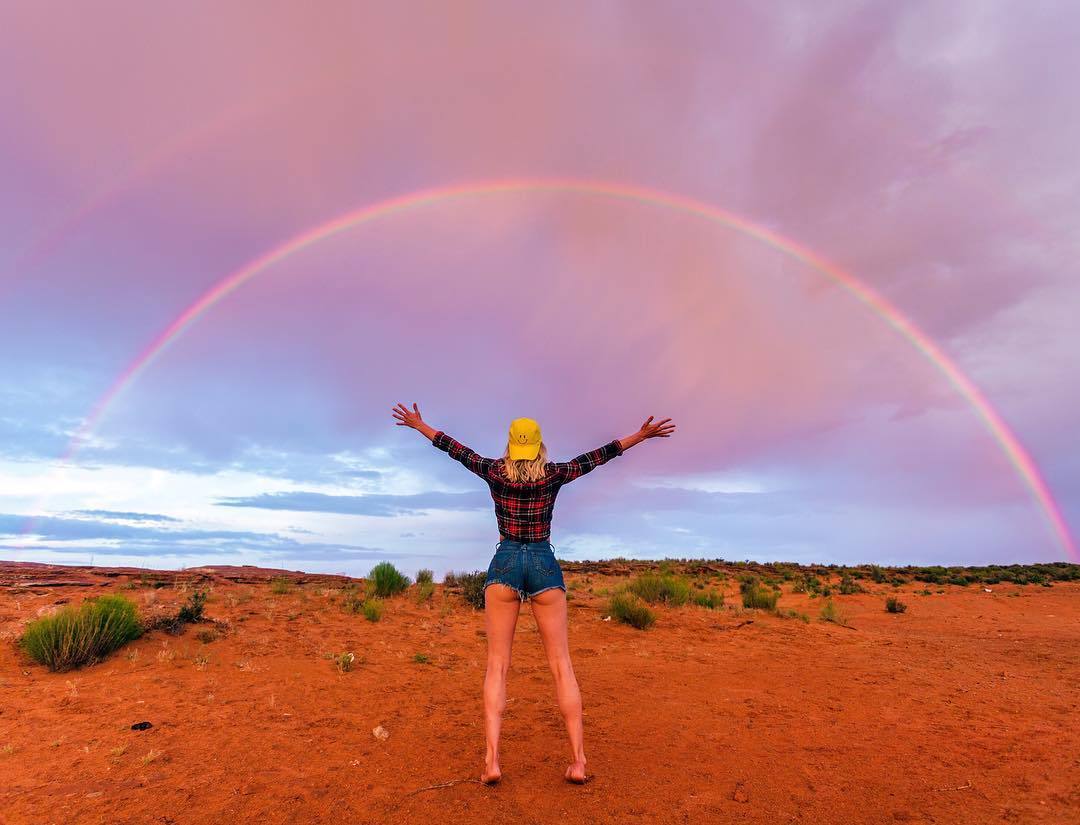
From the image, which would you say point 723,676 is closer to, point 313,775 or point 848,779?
point 848,779

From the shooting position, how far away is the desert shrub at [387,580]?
63.3 feet

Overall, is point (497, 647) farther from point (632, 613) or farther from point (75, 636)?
point (632, 613)

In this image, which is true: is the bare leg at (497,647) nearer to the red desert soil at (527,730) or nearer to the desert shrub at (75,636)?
the red desert soil at (527,730)

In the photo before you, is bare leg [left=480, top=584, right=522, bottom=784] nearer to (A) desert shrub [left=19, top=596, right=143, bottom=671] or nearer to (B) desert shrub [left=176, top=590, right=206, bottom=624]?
(A) desert shrub [left=19, top=596, right=143, bottom=671]

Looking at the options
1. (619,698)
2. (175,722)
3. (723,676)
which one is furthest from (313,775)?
(723,676)

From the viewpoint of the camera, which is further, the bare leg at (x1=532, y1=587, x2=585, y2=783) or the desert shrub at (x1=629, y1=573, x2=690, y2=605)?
the desert shrub at (x1=629, y1=573, x2=690, y2=605)

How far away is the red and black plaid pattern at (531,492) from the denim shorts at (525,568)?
89 millimetres

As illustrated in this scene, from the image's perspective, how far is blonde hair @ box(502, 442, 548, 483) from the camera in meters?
5.43

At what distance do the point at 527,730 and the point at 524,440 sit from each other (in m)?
4.21

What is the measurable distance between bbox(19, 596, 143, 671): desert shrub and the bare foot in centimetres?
824

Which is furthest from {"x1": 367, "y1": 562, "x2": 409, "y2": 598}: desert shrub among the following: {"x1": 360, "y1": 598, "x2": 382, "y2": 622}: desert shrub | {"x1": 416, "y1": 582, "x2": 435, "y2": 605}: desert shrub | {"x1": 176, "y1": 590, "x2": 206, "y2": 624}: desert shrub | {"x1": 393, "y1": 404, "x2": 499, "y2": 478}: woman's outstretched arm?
{"x1": 393, "y1": 404, "x2": 499, "y2": 478}: woman's outstretched arm

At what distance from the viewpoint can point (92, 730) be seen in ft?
23.9

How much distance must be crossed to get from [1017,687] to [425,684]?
9346 millimetres

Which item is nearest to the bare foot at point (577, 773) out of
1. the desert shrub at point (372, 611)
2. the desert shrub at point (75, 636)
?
the desert shrub at point (75, 636)
